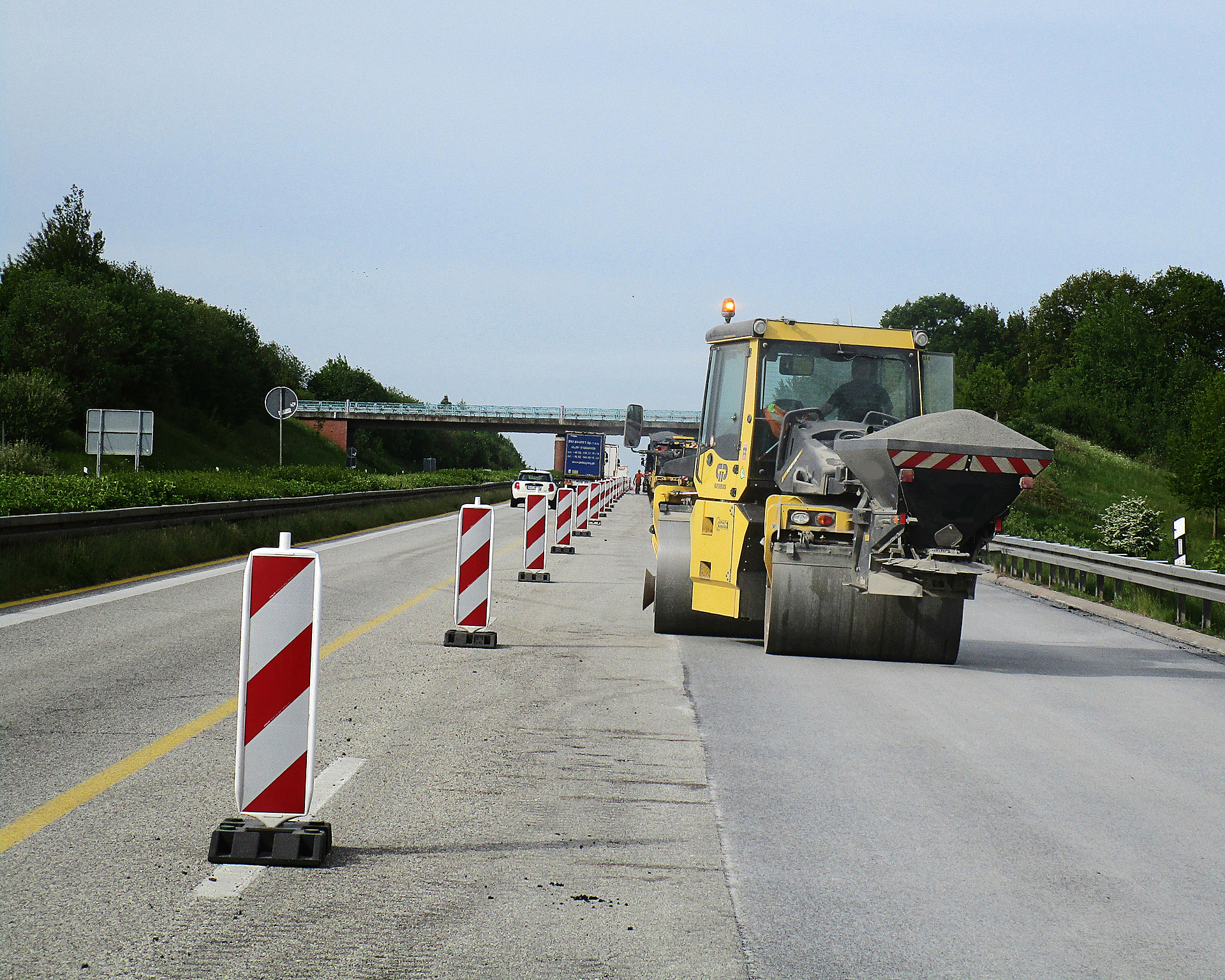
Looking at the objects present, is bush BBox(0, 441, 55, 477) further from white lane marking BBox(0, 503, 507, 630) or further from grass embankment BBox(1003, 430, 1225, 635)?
grass embankment BBox(1003, 430, 1225, 635)

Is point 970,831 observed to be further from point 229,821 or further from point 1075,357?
point 1075,357

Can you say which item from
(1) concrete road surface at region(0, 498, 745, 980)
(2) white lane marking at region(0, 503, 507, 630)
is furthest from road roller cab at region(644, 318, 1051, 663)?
(2) white lane marking at region(0, 503, 507, 630)

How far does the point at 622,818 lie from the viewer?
5203mm

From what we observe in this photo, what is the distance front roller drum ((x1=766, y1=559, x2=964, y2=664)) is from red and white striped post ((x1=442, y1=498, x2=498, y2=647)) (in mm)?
2476

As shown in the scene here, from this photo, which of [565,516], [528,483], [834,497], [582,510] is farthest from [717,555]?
[528,483]

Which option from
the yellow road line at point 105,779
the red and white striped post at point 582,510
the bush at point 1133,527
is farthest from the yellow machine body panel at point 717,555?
the bush at point 1133,527

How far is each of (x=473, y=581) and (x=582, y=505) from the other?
1931 centimetres

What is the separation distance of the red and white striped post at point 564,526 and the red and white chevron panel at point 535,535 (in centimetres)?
447

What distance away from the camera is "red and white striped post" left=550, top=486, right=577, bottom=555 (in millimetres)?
22438

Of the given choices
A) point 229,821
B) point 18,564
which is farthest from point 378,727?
point 18,564

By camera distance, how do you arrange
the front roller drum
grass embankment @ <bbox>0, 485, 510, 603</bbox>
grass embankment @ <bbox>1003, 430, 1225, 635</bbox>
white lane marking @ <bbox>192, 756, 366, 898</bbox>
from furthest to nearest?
grass embankment @ <bbox>1003, 430, 1225, 635</bbox>, grass embankment @ <bbox>0, 485, 510, 603</bbox>, the front roller drum, white lane marking @ <bbox>192, 756, 366, 898</bbox>

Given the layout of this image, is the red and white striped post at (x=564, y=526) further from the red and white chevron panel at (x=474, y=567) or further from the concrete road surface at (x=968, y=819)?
the concrete road surface at (x=968, y=819)

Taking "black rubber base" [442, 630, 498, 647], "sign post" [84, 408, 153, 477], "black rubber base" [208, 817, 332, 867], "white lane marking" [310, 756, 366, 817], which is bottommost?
"black rubber base" [442, 630, 498, 647]

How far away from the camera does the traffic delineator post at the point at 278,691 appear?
4.68m
